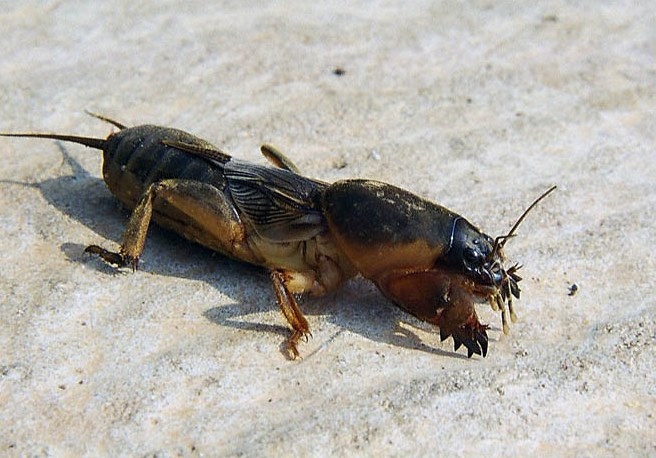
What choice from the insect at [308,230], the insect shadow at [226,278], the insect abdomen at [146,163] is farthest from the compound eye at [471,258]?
the insect abdomen at [146,163]

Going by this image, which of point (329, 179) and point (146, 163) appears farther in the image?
point (329, 179)

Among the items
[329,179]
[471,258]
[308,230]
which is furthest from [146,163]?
[471,258]

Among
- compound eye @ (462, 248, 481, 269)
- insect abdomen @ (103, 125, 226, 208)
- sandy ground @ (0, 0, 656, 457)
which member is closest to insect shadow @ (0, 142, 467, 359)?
sandy ground @ (0, 0, 656, 457)

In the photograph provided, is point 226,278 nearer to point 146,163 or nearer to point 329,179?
point 146,163

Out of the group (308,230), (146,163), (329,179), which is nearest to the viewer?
(308,230)

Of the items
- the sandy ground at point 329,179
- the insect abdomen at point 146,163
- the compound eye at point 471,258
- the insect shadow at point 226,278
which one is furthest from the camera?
the insect abdomen at point 146,163

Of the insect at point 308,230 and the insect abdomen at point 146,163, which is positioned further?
the insect abdomen at point 146,163

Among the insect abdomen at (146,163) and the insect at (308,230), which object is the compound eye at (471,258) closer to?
the insect at (308,230)

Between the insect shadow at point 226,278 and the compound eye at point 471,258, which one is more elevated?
the compound eye at point 471,258
